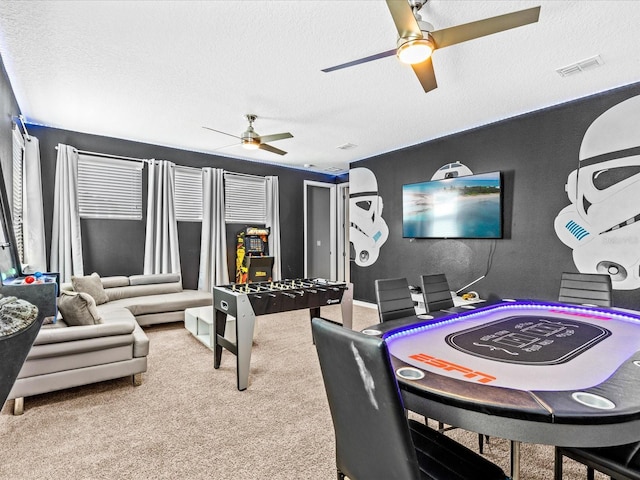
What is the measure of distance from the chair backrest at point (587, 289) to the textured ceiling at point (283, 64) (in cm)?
180

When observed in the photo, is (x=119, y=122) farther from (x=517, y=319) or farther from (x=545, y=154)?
(x=545, y=154)

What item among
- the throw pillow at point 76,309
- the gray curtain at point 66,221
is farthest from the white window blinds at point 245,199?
the throw pillow at point 76,309

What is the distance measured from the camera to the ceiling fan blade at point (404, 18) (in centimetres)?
173

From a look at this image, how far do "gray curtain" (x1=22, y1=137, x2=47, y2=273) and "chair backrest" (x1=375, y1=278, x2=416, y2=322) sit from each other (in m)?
4.21

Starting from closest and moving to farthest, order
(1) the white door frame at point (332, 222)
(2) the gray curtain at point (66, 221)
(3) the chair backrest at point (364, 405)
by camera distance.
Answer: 1. (3) the chair backrest at point (364, 405)
2. (2) the gray curtain at point (66, 221)
3. (1) the white door frame at point (332, 222)

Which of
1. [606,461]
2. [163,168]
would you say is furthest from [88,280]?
[606,461]

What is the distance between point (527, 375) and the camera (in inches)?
49.3

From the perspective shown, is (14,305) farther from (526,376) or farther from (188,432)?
(526,376)

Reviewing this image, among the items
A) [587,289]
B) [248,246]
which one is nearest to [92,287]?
[248,246]

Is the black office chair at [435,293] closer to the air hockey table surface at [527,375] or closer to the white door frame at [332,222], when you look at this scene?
the air hockey table surface at [527,375]

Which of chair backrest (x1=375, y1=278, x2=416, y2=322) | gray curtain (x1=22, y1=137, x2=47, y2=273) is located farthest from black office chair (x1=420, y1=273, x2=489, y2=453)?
gray curtain (x1=22, y1=137, x2=47, y2=273)

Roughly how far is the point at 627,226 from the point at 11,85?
616 centimetres

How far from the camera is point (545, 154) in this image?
3826 mm

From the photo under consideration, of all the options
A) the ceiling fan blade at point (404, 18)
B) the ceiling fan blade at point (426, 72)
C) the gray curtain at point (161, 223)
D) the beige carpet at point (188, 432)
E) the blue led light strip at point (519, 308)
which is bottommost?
the beige carpet at point (188, 432)
